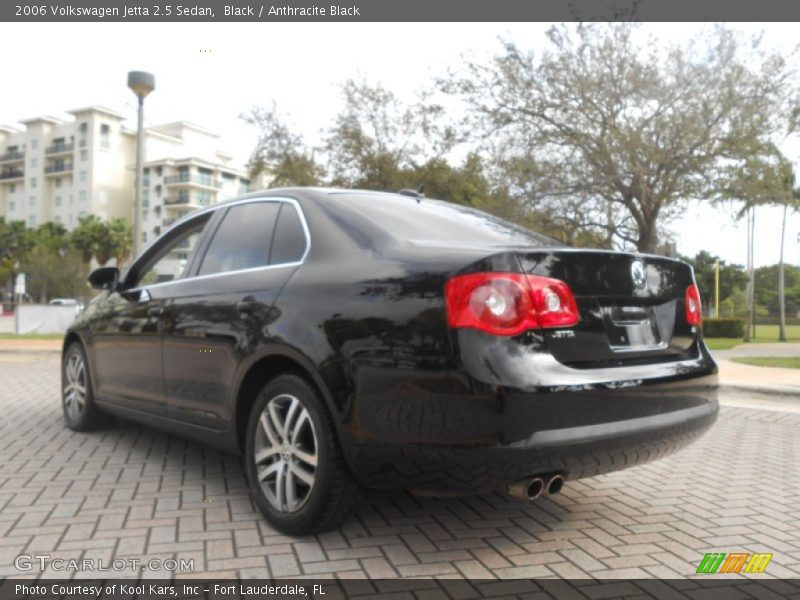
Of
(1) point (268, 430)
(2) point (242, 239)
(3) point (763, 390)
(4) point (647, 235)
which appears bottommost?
(3) point (763, 390)

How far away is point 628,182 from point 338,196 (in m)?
20.0

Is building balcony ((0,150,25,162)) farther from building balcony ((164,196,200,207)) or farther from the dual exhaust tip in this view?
the dual exhaust tip

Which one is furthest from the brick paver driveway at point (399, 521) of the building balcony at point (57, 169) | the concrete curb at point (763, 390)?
the building balcony at point (57, 169)

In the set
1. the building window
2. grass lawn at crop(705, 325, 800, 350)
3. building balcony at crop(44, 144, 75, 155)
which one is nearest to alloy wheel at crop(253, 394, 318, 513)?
grass lawn at crop(705, 325, 800, 350)

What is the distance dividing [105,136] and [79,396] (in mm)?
93630

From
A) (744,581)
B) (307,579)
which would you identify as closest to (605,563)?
(744,581)

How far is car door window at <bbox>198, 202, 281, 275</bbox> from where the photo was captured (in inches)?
147

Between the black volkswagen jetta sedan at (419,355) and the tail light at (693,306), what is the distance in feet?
0.05

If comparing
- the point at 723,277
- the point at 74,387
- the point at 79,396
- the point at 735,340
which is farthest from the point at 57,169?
the point at 79,396

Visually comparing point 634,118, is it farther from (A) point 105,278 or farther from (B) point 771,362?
(A) point 105,278

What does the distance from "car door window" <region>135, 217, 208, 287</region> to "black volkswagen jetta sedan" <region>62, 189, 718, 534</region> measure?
0.34 m

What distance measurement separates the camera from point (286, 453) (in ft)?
10.4

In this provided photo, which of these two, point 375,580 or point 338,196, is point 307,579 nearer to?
point 375,580

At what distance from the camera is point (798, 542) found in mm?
3287
